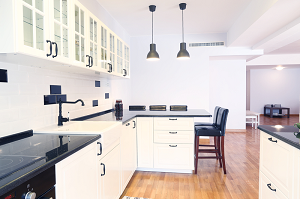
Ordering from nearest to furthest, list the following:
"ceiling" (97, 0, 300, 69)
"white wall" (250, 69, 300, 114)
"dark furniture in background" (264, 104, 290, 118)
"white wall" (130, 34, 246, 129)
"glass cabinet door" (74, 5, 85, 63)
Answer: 1. "glass cabinet door" (74, 5, 85, 63)
2. "ceiling" (97, 0, 300, 69)
3. "white wall" (130, 34, 246, 129)
4. "dark furniture in background" (264, 104, 290, 118)
5. "white wall" (250, 69, 300, 114)

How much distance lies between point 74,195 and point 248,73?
431 inches

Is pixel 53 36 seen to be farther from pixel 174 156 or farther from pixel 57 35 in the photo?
pixel 174 156

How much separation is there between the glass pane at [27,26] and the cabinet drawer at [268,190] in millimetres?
2039

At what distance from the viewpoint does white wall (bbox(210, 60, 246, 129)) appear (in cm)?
595

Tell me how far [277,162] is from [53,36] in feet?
6.50

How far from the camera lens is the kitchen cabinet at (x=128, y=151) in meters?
2.44

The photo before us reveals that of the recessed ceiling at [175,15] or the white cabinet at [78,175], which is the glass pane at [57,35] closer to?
the white cabinet at [78,175]

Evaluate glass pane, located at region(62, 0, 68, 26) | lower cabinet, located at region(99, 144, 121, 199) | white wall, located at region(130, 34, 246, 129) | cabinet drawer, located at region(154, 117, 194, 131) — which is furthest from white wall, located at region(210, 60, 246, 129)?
glass pane, located at region(62, 0, 68, 26)

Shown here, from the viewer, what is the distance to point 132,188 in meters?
2.66

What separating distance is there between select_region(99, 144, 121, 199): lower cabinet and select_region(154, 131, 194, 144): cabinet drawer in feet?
2.99

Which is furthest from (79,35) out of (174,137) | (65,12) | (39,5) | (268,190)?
(268,190)

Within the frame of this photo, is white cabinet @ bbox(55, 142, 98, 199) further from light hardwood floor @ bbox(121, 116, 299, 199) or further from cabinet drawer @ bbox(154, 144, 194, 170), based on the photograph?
cabinet drawer @ bbox(154, 144, 194, 170)

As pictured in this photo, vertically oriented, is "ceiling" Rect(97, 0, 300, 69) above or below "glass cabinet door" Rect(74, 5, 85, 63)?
above

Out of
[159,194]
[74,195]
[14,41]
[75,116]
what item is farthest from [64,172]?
[159,194]
